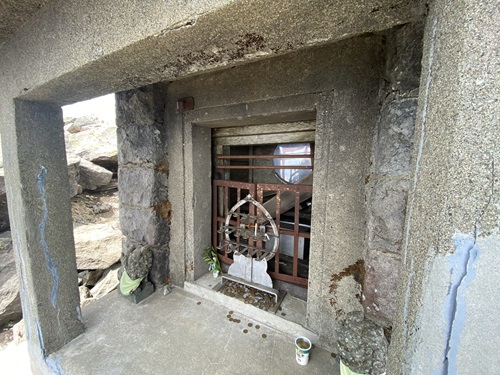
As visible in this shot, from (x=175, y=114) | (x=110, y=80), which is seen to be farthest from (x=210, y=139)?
(x=110, y=80)

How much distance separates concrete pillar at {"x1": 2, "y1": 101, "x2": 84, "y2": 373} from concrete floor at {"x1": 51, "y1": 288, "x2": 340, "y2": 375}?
0.77 feet

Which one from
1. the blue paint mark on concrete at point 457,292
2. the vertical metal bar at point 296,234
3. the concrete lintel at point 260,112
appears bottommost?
the vertical metal bar at point 296,234

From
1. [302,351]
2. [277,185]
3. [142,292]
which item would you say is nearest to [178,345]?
[142,292]

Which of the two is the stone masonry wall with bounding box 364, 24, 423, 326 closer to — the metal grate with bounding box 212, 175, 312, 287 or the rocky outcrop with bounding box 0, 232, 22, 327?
the metal grate with bounding box 212, 175, 312, 287

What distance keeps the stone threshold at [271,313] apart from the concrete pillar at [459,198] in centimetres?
122

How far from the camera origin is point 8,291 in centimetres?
274

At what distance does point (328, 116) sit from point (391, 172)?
54cm

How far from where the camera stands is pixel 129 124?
1.85 meters

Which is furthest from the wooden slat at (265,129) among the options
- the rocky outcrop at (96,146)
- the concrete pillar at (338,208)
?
the rocky outcrop at (96,146)

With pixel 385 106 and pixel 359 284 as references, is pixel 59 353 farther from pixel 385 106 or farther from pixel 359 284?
pixel 385 106

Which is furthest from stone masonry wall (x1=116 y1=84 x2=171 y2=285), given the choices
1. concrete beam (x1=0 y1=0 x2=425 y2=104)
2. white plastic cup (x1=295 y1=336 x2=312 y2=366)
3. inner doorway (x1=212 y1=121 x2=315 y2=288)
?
white plastic cup (x1=295 y1=336 x2=312 y2=366)

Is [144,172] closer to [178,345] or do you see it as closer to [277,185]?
[277,185]

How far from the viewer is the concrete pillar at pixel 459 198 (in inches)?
12.6

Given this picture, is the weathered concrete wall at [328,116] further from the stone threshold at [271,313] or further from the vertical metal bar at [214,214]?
the vertical metal bar at [214,214]
